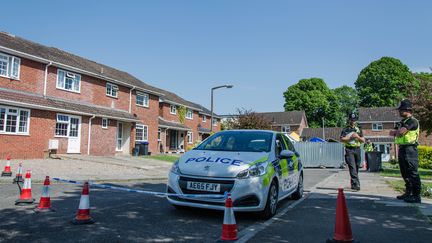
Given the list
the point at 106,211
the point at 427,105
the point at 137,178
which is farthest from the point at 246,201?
the point at 427,105

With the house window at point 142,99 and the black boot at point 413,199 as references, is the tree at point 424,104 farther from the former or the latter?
the house window at point 142,99

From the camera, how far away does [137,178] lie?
41.7 feet

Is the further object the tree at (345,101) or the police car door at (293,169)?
the tree at (345,101)

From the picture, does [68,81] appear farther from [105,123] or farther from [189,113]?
[189,113]

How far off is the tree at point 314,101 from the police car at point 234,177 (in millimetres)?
63606

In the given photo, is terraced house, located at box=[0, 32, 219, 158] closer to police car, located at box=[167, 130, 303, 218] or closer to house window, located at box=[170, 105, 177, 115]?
house window, located at box=[170, 105, 177, 115]

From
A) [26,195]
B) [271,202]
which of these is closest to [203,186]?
[271,202]

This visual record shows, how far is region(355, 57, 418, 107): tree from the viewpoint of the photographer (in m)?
60.0

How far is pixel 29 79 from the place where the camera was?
748 inches

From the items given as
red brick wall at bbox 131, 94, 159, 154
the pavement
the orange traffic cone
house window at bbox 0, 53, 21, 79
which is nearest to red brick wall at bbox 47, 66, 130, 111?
red brick wall at bbox 131, 94, 159, 154

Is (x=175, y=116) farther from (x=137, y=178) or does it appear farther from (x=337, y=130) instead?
(x=337, y=130)

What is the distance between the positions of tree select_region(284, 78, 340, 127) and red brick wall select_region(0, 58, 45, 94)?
181 ft

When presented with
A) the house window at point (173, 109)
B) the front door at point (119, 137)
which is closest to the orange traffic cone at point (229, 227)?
the front door at point (119, 137)

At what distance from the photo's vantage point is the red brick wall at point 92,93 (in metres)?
20.5
